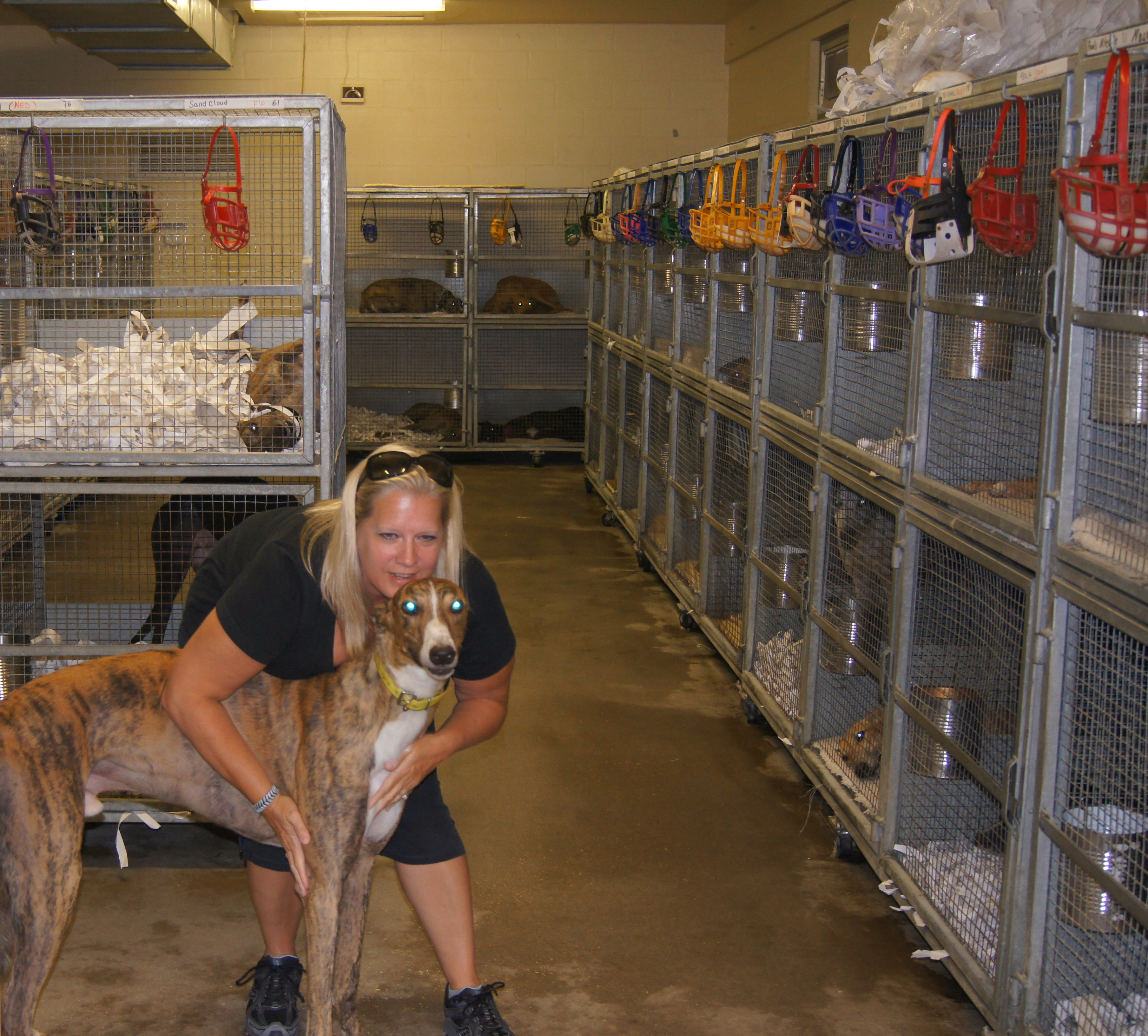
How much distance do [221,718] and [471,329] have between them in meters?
7.85

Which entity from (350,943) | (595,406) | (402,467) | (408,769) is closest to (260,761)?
(408,769)

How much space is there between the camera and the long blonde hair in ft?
6.91

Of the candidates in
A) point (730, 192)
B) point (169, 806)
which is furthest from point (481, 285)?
point (169, 806)

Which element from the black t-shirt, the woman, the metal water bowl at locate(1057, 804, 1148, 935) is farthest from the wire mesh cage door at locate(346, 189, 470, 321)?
the metal water bowl at locate(1057, 804, 1148, 935)

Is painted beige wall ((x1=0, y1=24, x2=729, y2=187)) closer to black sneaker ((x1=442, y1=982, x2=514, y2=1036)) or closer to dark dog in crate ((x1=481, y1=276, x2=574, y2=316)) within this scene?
dark dog in crate ((x1=481, y1=276, x2=574, y2=316))

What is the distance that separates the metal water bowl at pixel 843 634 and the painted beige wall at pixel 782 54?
4.57 meters

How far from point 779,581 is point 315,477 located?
5.46 ft

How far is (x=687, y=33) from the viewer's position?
1033cm

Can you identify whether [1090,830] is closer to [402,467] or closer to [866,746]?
[866,746]

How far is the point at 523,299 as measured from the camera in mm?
9797

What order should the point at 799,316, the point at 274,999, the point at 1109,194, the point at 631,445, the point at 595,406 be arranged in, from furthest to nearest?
the point at 595,406, the point at 631,445, the point at 799,316, the point at 274,999, the point at 1109,194

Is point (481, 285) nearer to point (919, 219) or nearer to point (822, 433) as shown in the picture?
point (822, 433)

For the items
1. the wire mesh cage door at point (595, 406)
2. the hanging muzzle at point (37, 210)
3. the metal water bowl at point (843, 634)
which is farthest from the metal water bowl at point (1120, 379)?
the wire mesh cage door at point (595, 406)

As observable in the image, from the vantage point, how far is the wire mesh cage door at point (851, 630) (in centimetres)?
326
